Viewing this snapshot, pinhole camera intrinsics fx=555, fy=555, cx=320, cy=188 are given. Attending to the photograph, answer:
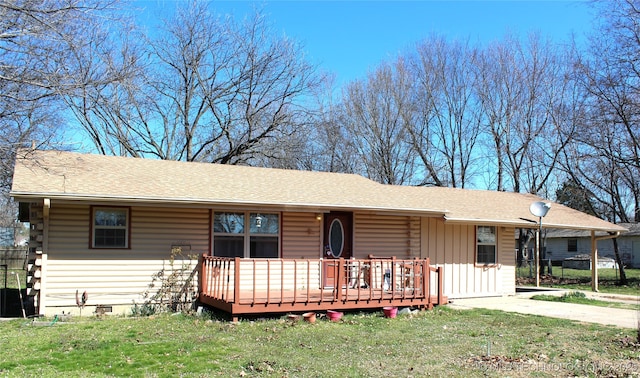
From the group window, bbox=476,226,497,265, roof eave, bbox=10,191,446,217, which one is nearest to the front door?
roof eave, bbox=10,191,446,217

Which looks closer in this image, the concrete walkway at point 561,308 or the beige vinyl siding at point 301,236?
the concrete walkway at point 561,308

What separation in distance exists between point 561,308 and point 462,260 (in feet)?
9.81

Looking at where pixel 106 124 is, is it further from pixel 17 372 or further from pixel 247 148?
pixel 17 372

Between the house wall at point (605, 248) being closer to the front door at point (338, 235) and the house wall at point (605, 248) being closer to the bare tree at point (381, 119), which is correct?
the bare tree at point (381, 119)

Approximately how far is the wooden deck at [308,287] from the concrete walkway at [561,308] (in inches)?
57.7

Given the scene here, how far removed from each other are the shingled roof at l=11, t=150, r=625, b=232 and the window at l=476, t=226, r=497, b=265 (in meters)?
0.53

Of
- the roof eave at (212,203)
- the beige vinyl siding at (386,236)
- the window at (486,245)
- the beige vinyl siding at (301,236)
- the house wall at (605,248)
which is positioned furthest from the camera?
the house wall at (605,248)

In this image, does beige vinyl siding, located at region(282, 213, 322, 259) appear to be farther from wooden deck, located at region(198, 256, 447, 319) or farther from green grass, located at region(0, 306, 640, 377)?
green grass, located at region(0, 306, 640, 377)

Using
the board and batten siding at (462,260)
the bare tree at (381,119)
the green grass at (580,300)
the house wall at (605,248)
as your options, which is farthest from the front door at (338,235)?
the house wall at (605,248)

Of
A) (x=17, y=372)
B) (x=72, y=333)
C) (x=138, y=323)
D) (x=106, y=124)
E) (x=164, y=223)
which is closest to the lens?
(x=17, y=372)

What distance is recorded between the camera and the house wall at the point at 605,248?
40438 millimetres

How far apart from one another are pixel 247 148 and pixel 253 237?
12.8 m

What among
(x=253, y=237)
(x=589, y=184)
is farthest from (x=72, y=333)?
(x=589, y=184)

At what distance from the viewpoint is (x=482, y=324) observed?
10750 millimetres
